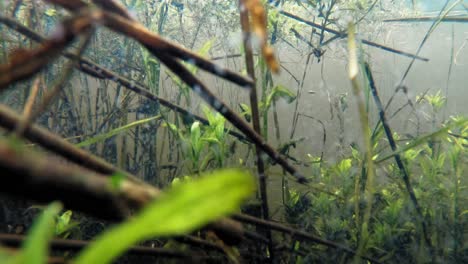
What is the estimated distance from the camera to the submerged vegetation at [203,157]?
532 mm

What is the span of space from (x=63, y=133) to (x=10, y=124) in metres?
3.53

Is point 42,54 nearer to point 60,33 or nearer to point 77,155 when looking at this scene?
point 60,33

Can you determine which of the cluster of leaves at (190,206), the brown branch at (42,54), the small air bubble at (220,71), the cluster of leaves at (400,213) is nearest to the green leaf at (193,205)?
the cluster of leaves at (190,206)

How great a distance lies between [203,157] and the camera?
330 centimetres

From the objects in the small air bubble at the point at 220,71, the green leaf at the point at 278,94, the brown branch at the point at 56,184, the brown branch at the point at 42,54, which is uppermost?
the green leaf at the point at 278,94

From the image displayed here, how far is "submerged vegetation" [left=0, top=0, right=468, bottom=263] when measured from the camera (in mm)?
532

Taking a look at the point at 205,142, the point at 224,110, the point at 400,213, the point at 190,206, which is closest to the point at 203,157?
the point at 205,142

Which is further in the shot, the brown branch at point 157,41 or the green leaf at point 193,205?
the brown branch at point 157,41

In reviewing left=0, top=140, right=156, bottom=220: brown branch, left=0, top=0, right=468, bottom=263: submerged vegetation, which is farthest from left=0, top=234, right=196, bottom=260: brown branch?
left=0, top=140, right=156, bottom=220: brown branch

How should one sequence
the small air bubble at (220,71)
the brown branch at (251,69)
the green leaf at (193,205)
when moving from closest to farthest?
the green leaf at (193,205) → the small air bubble at (220,71) → the brown branch at (251,69)

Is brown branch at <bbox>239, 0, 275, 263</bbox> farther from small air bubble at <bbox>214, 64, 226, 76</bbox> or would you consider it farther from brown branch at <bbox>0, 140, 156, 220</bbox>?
brown branch at <bbox>0, 140, 156, 220</bbox>

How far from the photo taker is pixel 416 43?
1255 cm

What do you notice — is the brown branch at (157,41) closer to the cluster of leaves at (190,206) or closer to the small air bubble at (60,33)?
the small air bubble at (60,33)

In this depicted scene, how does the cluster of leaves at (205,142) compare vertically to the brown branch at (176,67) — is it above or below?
above
